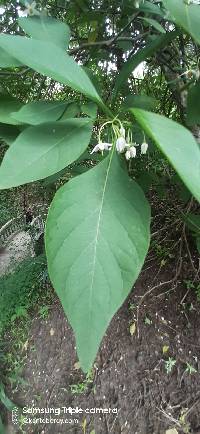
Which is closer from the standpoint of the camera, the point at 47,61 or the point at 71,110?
the point at 47,61

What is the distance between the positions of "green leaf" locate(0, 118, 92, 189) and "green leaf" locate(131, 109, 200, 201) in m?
0.12

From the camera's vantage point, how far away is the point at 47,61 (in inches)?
15.8

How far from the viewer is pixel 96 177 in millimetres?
456

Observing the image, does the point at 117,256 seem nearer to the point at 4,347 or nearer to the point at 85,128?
the point at 85,128

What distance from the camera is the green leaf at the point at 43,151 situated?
0.41 metres

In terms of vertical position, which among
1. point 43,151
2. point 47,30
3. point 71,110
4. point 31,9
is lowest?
point 43,151

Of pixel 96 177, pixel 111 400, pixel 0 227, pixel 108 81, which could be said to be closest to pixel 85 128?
pixel 96 177

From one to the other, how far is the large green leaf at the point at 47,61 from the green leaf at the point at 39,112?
8 cm

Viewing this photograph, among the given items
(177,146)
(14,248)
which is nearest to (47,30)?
(177,146)

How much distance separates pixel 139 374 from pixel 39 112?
3.60 feet

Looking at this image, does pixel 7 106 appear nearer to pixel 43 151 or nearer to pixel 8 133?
pixel 8 133

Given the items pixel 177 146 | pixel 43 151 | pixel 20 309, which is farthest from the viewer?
pixel 20 309

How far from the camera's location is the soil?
1216 mm

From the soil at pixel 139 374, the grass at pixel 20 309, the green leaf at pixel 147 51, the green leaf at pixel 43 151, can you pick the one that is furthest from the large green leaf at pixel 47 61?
the grass at pixel 20 309
